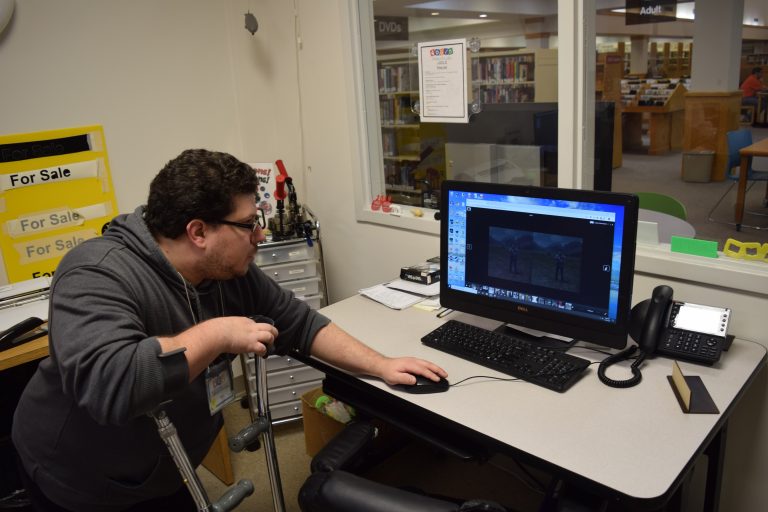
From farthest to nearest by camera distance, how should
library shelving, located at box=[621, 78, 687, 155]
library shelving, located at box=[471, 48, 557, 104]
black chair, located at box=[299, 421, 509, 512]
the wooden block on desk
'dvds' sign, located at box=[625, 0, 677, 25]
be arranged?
1. library shelving, located at box=[621, 78, 687, 155]
2. library shelving, located at box=[471, 48, 557, 104]
3. 'dvds' sign, located at box=[625, 0, 677, 25]
4. the wooden block on desk
5. black chair, located at box=[299, 421, 509, 512]

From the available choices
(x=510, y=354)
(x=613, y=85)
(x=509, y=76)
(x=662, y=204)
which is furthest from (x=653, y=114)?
(x=510, y=354)

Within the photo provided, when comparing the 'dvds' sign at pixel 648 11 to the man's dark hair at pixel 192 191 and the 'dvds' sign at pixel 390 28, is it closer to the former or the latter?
the 'dvds' sign at pixel 390 28

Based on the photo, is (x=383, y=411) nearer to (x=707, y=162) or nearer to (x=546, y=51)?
(x=546, y=51)

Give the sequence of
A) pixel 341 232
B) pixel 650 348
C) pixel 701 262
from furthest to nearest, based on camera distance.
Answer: pixel 341 232 → pixel 701 262 → pixel 650 348

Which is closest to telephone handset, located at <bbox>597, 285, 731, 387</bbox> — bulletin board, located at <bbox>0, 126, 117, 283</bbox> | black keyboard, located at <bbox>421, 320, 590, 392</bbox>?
black keyboard, located at <bbox>421, 320, 590, 392</bbox>

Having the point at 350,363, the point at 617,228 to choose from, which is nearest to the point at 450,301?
the point at 350,363

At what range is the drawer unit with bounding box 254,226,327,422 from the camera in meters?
2.83

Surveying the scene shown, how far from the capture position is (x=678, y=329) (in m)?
1.66

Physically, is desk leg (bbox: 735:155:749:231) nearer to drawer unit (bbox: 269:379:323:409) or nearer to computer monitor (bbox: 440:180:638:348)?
computer monitor (bbox: 440:180:638:348)

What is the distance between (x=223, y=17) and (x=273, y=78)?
18.2 inches

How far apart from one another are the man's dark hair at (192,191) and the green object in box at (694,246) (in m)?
1.36

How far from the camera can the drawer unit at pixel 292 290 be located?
283 cm

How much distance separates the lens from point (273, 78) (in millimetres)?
3186

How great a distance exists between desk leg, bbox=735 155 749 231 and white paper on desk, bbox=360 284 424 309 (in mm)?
1233
